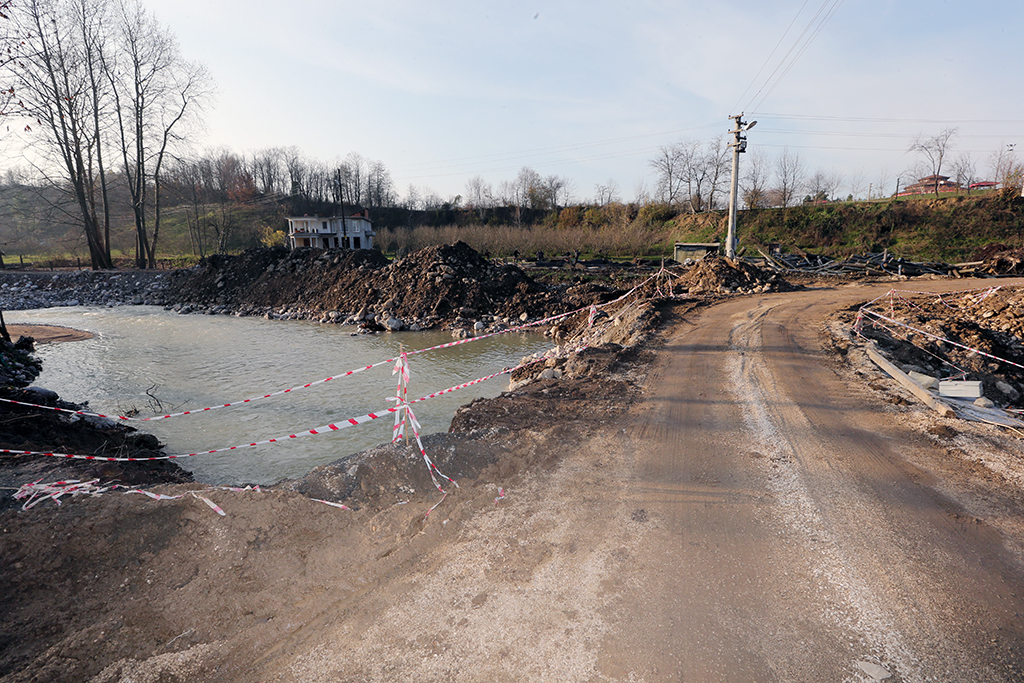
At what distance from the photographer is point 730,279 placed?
22.0m

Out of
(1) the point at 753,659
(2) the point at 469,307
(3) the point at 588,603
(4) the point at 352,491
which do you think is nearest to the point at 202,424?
(4) the point at 352,491

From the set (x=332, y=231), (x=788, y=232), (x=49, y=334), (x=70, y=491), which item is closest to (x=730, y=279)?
(x=70, y=491)

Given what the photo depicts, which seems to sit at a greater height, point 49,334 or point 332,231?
point 332,231

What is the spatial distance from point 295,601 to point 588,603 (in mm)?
2327

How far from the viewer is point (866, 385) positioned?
8984 millimetres

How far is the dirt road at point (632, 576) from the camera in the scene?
10.6ft

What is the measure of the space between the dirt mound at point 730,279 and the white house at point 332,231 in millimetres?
47180

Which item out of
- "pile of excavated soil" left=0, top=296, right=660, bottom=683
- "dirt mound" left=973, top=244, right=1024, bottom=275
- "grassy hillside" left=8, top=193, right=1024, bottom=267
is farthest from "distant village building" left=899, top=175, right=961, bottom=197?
"pile of excavated soil" left=0, top=296, right=660, bottom=683

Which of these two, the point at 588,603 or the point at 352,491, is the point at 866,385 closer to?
the point at 588,603

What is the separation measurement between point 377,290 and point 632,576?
25683mm

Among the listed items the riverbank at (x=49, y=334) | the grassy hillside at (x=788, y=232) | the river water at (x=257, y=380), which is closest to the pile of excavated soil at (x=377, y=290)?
the river water at (x=257, y=380)

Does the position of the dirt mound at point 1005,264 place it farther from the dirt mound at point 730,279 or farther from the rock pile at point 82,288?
the rock pile at point 82,288

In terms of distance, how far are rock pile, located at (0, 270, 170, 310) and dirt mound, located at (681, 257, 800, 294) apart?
35117 millimetres

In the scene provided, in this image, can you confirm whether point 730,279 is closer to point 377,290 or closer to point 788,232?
point 377,290
